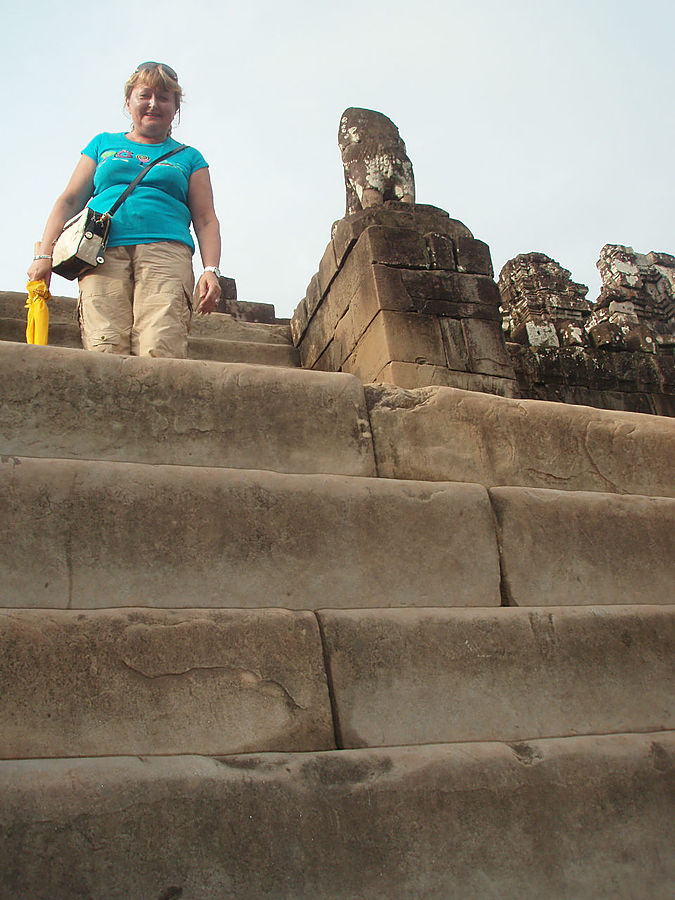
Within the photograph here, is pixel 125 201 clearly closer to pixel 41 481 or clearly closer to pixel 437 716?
pixel 41 481

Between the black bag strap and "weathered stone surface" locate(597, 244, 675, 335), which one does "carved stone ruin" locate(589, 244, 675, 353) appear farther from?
the black bag strap

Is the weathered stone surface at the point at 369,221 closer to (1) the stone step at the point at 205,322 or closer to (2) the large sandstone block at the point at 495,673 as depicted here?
(1) the stone step at the point at 205,322

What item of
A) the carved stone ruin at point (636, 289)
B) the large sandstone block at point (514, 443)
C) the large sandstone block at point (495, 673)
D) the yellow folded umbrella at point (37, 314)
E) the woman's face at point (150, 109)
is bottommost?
the large sandstone block at point (495, 673)

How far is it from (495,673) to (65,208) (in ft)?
10.0

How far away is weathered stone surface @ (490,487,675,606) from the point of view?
2.83 metres

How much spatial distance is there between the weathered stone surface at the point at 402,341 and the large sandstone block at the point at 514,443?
1.44 metres

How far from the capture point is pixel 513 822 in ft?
6.72

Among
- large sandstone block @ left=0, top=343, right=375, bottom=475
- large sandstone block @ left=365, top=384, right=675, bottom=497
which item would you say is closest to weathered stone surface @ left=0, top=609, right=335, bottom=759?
large sandstone block @ left=0, top=343, right=375, bottom=475

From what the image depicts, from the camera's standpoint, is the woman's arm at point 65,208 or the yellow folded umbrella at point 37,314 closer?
the yellow folded umbrella at point 37,314

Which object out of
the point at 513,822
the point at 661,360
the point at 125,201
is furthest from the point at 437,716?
the point at 661,360

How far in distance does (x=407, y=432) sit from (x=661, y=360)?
195 inches

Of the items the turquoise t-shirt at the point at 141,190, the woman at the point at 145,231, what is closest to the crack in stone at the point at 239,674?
the woman at the point at 145,231

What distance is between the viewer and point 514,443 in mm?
3299

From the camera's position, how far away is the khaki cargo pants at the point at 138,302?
12.3 feet
